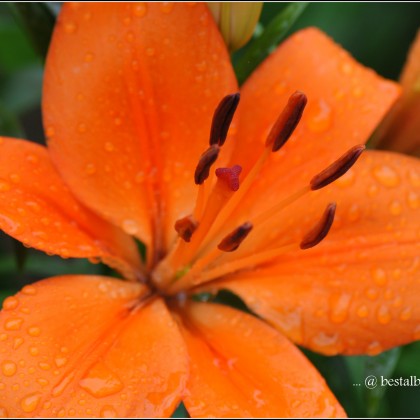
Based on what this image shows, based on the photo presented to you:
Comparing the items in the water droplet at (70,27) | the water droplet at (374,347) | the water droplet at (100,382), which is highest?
the water droplet at (70,27)

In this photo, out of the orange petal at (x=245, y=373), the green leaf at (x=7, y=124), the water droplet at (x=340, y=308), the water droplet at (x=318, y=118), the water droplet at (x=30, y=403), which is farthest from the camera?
the green leaf at (x=7, y=124)

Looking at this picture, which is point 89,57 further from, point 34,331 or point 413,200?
point 413,200

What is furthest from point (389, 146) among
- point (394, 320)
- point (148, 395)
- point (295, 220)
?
point (148, 395)

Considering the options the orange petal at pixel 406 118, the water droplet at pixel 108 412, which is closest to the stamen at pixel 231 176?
the water droplet at pixel 108 412

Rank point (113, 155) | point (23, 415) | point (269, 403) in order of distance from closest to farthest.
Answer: point (23, 415) < point (269, 403) < point (113, 155)

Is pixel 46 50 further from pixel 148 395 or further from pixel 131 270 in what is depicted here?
pixel 148 395

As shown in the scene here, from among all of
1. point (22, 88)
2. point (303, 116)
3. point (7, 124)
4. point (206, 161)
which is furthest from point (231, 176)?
point (22, 88)

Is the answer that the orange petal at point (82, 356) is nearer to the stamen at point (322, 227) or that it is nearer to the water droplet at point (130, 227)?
the water droplet at point (130, 227)

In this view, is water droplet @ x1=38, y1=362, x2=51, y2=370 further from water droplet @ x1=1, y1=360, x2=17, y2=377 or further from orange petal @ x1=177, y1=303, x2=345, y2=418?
orange petal @ x1=177, y1=303, x2=345, y2=418
